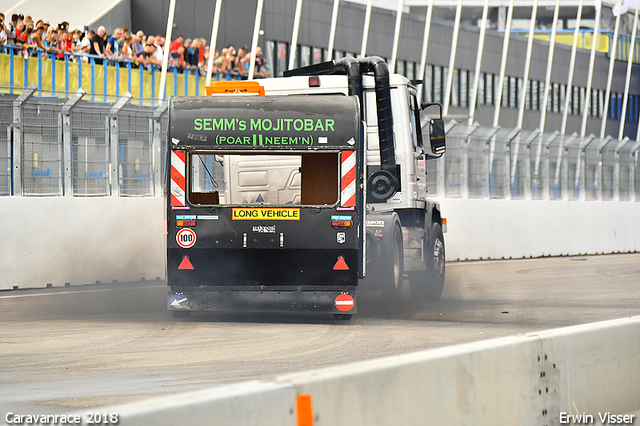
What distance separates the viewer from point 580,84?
61438 millimetres

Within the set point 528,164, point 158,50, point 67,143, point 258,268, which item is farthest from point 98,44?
point 258,268

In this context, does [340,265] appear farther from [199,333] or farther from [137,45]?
[137,45]

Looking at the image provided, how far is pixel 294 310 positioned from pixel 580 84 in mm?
53032

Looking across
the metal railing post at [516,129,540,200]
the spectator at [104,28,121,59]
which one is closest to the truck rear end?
the spectator at [104,28,121,59]

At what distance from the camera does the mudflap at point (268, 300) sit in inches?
452

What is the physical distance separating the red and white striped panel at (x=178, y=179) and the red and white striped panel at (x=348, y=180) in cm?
175

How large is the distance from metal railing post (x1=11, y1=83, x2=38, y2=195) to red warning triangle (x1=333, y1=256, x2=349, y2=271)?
6421 mm

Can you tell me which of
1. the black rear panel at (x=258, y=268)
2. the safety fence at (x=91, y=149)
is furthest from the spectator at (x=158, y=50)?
the black rear panel at (x=258, y=268)

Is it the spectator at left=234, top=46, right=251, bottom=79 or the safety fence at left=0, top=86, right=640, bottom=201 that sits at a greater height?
the spectator at left=234, top=46, right=251, bottom=79

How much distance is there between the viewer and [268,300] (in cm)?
1150

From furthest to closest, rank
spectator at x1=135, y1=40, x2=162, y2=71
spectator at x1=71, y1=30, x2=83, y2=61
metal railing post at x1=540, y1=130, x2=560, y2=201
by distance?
1. metal railing post at x1=540, y1=130, x2=560, y2=201
2. spectator at x1=135, y1=40, x2=162, y2=71
3. spectator at x1=71, y1=30, x2=83, y2=61

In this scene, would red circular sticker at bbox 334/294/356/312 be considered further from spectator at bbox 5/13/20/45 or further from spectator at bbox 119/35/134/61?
spectator at bbox 119/35/134/61

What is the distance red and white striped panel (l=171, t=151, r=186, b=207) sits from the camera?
11516 mm

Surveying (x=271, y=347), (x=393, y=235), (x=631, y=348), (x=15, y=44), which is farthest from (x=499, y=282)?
(x=631, y=348)
